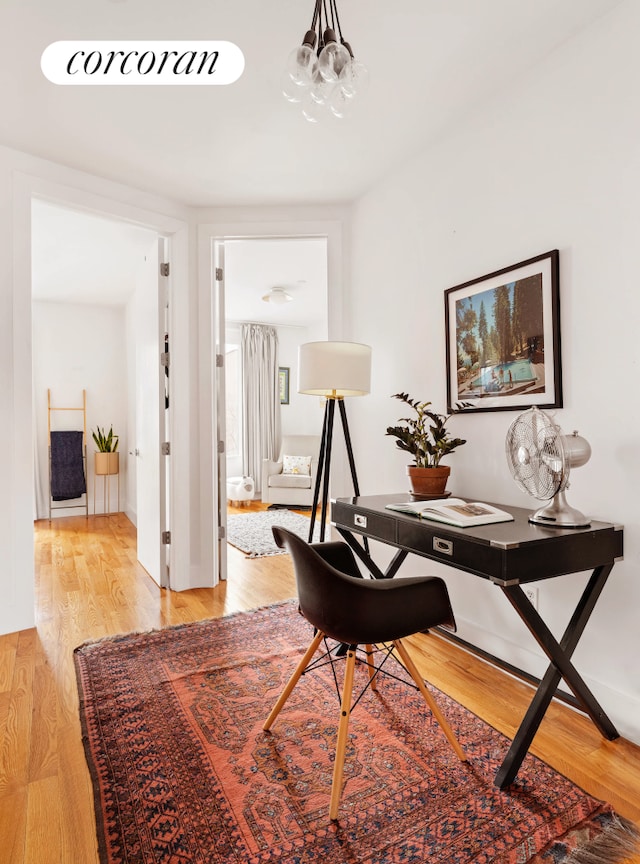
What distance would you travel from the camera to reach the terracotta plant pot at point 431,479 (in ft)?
7.79

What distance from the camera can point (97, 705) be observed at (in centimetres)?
198

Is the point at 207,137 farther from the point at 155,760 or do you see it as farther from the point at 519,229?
the point at 155,760

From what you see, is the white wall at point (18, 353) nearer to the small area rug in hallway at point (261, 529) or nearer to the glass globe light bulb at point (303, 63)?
the small area rug in hallway at point (261, 529)

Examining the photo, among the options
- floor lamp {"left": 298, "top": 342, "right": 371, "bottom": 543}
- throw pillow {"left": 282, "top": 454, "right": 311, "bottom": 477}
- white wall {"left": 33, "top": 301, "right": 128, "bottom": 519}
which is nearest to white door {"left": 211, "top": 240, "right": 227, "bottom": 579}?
floor lamp {"left": 298, "top": 342, "right": 371, "bottom": 543}

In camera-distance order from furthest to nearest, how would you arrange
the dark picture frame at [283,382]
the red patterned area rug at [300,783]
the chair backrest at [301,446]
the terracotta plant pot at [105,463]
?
the dark picture frame at [283,382] < the chair backrest at [301,446] < the terracotta plant pot at [105,463] < the red patterned area rug at [300,783]

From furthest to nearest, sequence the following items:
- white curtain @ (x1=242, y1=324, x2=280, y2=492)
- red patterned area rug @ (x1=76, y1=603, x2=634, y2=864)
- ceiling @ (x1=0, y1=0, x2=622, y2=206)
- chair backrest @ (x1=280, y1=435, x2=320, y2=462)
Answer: white curtain @ (x1=242, y1=324, x2=280, y2=492), chair backrest @ (x1=280, y1=435, x2=320, y2=462), ceiling @ (x1=0, y1=0, x2=622, y2=206), red patterned area rug @ (x1=76, y1=603, x2=634, y2=864)

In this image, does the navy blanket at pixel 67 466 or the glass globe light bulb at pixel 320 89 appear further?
the navy blanket at pixel 67 466

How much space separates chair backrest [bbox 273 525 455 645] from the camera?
148 centimetres

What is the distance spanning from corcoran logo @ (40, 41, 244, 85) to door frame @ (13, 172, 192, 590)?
83 cm

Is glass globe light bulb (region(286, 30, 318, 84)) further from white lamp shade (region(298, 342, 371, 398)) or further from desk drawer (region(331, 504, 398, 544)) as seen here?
desk drawer (region(331, 504, 398, 544))

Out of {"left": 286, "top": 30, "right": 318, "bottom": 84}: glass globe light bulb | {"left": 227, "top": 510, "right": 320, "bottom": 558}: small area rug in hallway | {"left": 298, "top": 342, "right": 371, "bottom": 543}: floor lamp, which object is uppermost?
{"left": 286, "top": 30, "right": 318, "bottom": 84}: glass globe light bulb

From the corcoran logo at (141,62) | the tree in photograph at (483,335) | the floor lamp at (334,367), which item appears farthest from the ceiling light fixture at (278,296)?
the tree in photograph at (483,335)

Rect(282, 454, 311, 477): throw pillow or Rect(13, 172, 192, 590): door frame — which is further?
Rect(282, 454, 311, 477): throw pillow

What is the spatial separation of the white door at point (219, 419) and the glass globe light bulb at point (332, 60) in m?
2.27
